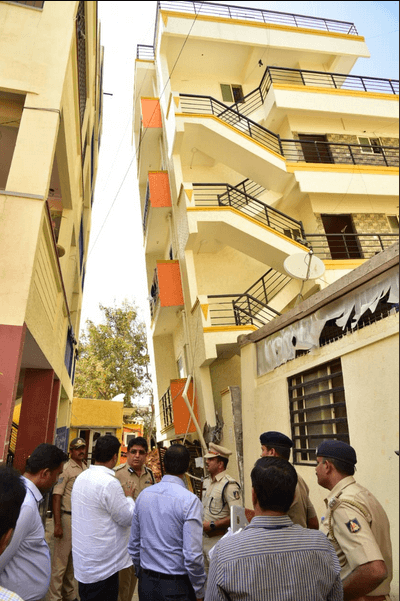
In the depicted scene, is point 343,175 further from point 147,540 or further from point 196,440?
point 147,540

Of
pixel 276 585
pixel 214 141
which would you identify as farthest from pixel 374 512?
pixel 214 141

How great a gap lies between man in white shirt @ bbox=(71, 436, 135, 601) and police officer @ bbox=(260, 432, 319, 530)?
1251 mm

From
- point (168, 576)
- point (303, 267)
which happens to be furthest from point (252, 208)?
point (168, 576)

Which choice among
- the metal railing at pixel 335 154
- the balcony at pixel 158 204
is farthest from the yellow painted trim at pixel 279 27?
the balcony at pixel 158 204

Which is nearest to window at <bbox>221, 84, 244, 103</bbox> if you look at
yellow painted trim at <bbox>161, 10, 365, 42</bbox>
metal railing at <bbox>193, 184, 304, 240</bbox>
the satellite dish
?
yellow painted trim at <bbox>161, 10, 365, 42</bbox>

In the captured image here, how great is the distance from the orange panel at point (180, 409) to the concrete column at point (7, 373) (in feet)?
22.8

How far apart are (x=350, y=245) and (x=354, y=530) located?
39.0ft

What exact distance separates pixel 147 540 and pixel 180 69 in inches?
628

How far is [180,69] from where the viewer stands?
1491cm

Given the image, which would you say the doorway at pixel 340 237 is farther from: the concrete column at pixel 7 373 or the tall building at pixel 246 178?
the concrete column at pixel 7 373

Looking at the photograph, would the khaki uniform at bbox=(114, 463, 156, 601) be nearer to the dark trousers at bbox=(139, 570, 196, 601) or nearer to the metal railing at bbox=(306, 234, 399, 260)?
the dark trousers at bbox=(139, 570, 196, 601)

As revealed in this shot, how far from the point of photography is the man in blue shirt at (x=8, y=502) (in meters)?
1.58

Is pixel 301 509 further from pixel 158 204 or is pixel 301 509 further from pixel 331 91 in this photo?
pixel 331 91

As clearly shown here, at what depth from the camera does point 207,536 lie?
4016 mm
